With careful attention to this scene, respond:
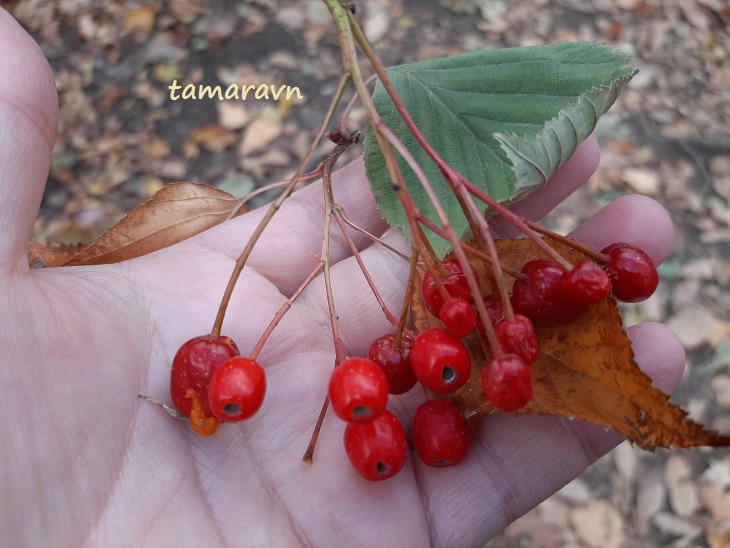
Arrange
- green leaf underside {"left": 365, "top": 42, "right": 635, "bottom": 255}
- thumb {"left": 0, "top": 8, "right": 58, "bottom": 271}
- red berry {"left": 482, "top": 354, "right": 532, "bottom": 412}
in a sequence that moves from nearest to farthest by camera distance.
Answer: red berry {"left": 482, "top": 354, "right": 532, "bottom": 412} → thumb {"left": 0, "top": 8, "right": 58, "bottom": 271} → green leaf underside {"left": 365, "top": 42, "right": 635, "bottom": 255}

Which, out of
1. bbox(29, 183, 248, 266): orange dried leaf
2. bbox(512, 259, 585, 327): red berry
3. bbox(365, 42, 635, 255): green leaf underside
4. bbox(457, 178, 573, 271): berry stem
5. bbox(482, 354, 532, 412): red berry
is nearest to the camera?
bbox(482, 354, 532, 412): red berry

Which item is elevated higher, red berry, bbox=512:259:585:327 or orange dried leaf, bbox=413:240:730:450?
red berry, bbox=512:259:585:327

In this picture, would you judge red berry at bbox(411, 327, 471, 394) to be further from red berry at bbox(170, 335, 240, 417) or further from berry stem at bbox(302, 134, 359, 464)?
red berry at bbox(170, 335, 240, 417)

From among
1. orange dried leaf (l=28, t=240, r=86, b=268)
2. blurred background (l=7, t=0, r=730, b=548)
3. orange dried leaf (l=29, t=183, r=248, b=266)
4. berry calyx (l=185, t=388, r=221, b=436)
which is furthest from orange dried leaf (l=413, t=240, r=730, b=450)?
blurred background (l=7, t=0, r=730, b=548)

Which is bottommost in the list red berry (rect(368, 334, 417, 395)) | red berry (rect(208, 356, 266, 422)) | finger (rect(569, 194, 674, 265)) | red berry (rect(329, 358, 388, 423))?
finger (rect(569, 194, 674, 265))

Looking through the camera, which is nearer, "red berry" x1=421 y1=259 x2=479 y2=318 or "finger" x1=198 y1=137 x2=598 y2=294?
"red berry" x1=421 y1=259 x2=479 y2=318
